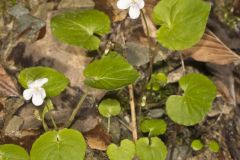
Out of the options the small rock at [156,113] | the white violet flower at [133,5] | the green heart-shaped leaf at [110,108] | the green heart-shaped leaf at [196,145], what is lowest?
the green heart-shaped leaf at [196,145]

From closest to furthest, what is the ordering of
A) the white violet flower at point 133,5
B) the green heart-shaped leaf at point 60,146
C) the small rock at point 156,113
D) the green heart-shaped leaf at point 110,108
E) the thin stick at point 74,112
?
1. the green heart-shaped leaf at point 60,146
2. the white violet flower at point 133,5
3. the thin stick at point 74,112
4. the green heart-shaped leaf at point 110,108
5. the small rock at point 156,113

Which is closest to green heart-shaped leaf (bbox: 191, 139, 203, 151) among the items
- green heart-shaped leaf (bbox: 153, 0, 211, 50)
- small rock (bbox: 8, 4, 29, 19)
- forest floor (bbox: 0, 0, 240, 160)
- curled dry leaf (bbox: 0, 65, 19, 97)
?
forest floor (bbox: 0, 0, 240, 160)

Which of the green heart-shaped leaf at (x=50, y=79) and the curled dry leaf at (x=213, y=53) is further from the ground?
the green heart-shaped leaf at (x=50, y=79)

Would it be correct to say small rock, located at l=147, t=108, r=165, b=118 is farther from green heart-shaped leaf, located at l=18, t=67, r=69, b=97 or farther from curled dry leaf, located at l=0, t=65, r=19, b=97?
curled dry leaf, located at l=0, t=65, r=19, b=97

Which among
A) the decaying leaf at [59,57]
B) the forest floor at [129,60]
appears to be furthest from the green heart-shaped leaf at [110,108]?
the decaying leaf at [59,57]

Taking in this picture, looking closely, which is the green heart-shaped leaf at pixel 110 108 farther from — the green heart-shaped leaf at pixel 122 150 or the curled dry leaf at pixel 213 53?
the curled dry leaf at pixel 213 53

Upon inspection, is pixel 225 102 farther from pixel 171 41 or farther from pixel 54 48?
pixel 54 48

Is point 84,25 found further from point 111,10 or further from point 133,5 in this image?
point 111,10

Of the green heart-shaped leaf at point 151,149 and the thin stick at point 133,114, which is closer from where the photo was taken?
the green heart-shaped leaf at point 151,149
